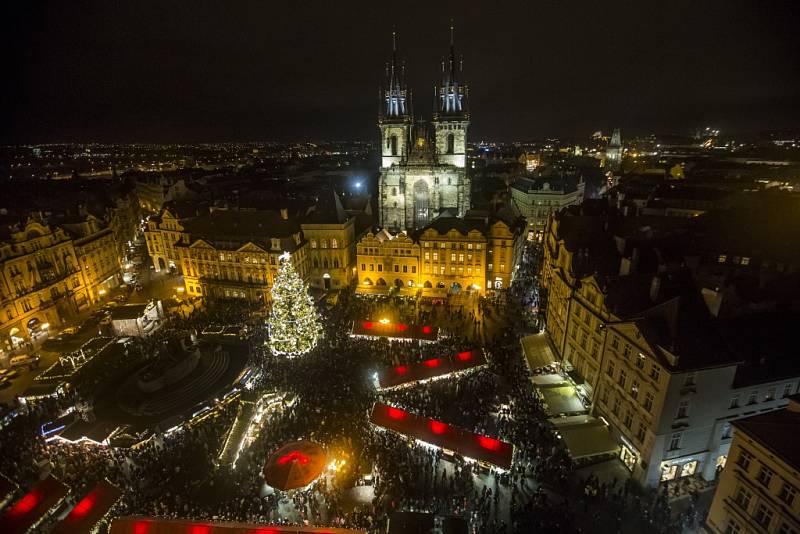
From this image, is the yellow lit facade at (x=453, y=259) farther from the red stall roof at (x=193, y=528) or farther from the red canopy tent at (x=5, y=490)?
the red canopy tent at (x=5, y=490)

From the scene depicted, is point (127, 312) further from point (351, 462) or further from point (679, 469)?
point (679, 469)

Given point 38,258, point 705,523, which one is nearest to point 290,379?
point 705,523

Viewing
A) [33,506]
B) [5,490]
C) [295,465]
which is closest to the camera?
[33,506]

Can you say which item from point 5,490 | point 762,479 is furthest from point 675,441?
point 5,490

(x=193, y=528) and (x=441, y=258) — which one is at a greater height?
Result: (x=441, y=258)

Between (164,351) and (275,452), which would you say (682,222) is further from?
(164,351)

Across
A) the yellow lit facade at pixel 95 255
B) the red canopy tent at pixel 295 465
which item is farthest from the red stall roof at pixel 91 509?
the yellow lit facade at pixel 95 255

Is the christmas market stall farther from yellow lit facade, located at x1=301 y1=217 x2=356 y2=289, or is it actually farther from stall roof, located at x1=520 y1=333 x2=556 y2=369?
yellow lit facade, located at x1=301 y1=217 x2=356 y2=289
